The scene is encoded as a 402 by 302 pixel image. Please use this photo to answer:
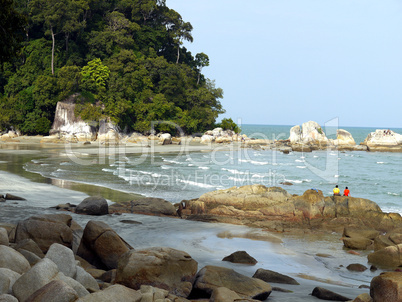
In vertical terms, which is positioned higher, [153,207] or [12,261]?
[12,261]

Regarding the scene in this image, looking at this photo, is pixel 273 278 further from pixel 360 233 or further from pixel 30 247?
pixel 360 233

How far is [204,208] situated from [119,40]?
7270cm

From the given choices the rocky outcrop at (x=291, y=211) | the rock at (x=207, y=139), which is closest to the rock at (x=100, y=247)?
the rocky outcrop at (x=291, y=211)

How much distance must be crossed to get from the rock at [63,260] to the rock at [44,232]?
2.37m

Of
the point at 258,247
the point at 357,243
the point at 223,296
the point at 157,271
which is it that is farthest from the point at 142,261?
the point at 357,243

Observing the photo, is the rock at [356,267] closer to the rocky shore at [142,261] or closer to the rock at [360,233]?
the rocky shore at [142,261]

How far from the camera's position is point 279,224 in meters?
18.1

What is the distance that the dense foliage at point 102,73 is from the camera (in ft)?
260

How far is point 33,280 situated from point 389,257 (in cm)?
1057

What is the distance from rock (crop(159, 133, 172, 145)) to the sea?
21.3 meters

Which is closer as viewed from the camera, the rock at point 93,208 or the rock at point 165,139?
the rock at point 93,208

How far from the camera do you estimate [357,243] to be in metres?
15.2

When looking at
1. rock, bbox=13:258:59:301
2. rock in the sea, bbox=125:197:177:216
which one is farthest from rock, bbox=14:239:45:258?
rock in the sea, bbox=125:197:177:216

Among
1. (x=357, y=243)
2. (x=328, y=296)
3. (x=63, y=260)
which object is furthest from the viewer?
(x=357, y=243)
